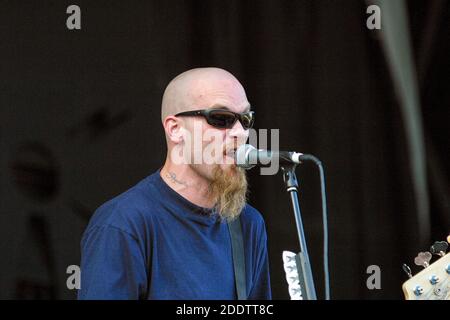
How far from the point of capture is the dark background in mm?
3008

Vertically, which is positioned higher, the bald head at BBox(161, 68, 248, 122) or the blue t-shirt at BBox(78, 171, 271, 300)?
the bald head at BBox(161, 68, 248, 122)

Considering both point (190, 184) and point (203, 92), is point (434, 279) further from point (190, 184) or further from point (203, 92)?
point (203, 92)

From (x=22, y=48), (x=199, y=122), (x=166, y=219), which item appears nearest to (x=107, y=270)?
(x=166, y=219)

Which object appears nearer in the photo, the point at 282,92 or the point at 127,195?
the point at 127,195

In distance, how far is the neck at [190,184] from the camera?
2471mm

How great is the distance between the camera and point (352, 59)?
3.27 meters

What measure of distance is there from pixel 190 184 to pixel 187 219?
0.14 metres

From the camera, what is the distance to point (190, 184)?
2.48 m

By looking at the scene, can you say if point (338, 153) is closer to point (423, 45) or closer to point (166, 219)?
point (423, 45)

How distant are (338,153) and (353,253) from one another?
1.46ft

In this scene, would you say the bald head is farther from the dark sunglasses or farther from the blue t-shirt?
the blue t-shirt

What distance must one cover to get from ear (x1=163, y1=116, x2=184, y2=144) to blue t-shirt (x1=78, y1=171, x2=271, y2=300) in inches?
Result: 5.6

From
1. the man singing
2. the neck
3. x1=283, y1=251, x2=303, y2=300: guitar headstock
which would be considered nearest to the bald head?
the man singing

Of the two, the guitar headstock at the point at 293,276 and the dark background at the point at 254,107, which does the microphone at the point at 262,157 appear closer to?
the guitar headstock at the point at 293,276
